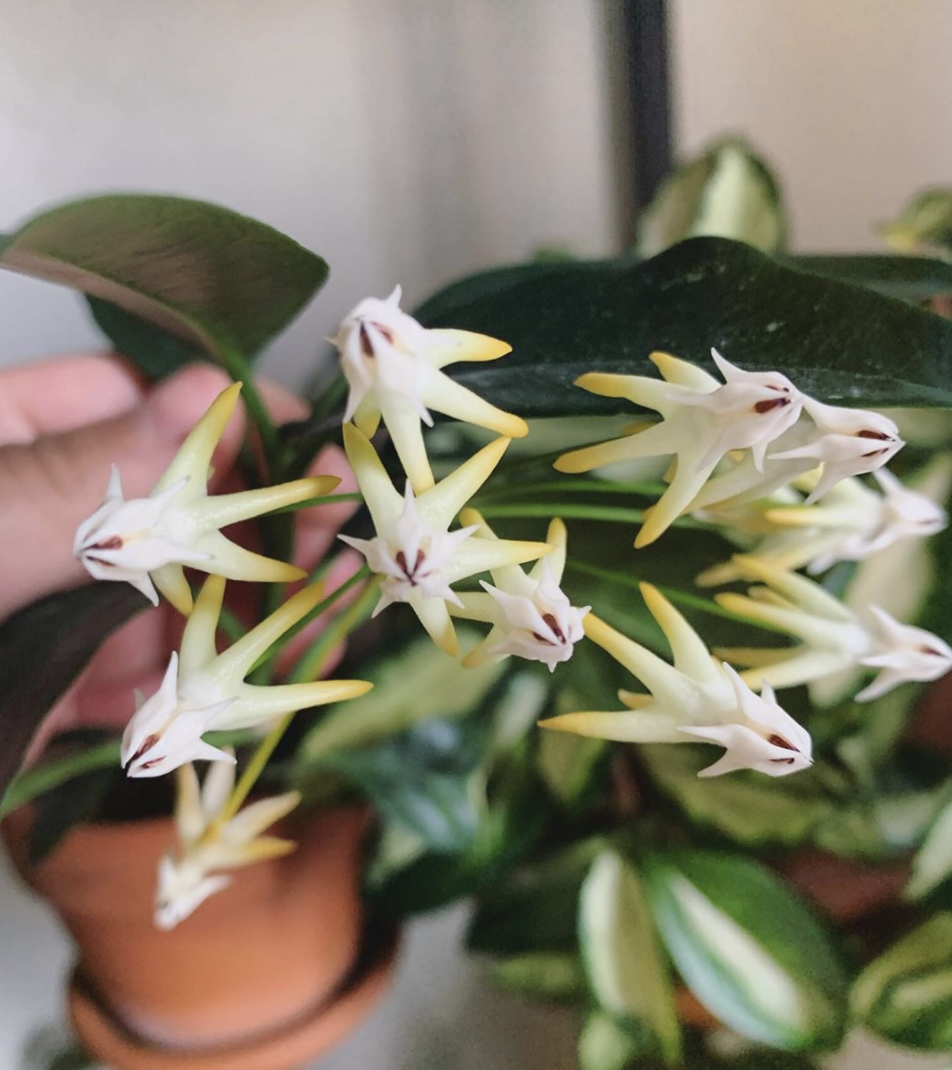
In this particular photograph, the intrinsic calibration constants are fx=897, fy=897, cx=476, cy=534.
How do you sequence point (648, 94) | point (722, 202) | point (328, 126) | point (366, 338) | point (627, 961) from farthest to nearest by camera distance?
1. point (648, 94)
2. point (328, 126)
3. point (722, 202)
4. point (627, 961)
5. point (366, 338)

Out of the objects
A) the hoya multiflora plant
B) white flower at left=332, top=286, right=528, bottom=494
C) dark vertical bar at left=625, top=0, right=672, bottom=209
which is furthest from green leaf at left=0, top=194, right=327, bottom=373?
dark vertical bar at left=625, top=0, right=672, bottom=209

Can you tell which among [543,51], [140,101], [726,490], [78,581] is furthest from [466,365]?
[543,51]

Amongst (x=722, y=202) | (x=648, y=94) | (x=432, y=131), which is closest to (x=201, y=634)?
(x=722, y=202)

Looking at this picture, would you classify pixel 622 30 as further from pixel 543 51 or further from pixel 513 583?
pixel 513 583

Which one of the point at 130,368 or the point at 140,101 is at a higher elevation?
the point at 140,101

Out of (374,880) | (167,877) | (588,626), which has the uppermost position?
(588,626)

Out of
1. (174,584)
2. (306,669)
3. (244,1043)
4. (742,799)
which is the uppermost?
(174,584)

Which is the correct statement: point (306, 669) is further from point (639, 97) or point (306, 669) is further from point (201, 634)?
point (639, 97)
